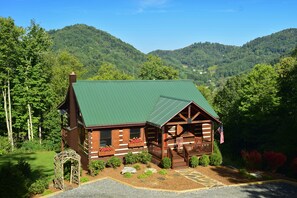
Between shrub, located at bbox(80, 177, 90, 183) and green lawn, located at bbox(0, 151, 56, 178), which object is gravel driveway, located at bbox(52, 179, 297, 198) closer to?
shrub, located at bbox(80, 177, 90, 183)

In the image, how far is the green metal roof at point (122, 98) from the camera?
25016 millimetres

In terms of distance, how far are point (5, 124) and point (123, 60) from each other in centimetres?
12196

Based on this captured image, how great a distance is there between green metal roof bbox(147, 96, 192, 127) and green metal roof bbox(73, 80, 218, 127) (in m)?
0.37

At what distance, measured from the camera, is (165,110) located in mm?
25562

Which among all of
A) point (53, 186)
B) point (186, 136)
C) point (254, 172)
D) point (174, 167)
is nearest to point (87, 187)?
point (53, 186)

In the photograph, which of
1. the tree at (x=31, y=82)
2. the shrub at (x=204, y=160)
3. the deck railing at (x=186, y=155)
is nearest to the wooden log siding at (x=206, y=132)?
the shrub at (x=204, y=160)

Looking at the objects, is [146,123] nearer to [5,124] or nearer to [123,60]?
[5,124]

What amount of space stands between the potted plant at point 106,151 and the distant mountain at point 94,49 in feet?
296

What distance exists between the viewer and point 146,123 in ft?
85.4

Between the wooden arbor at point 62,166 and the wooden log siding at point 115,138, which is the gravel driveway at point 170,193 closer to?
the wooden arbor at point 62,166

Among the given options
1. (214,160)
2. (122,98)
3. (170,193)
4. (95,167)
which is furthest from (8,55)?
(170,193)

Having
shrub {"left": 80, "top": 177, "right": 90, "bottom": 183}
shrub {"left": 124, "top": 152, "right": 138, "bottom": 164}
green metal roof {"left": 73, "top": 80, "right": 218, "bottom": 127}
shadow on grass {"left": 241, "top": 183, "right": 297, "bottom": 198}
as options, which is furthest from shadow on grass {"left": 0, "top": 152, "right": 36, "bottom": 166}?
shadow on grass {"left": 241, "top": 183, "right": 297, "bottom": 198}

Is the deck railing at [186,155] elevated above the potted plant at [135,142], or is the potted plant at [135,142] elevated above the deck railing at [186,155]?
the potted plant at [135,142]

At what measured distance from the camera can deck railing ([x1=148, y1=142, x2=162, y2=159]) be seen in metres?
25.2
